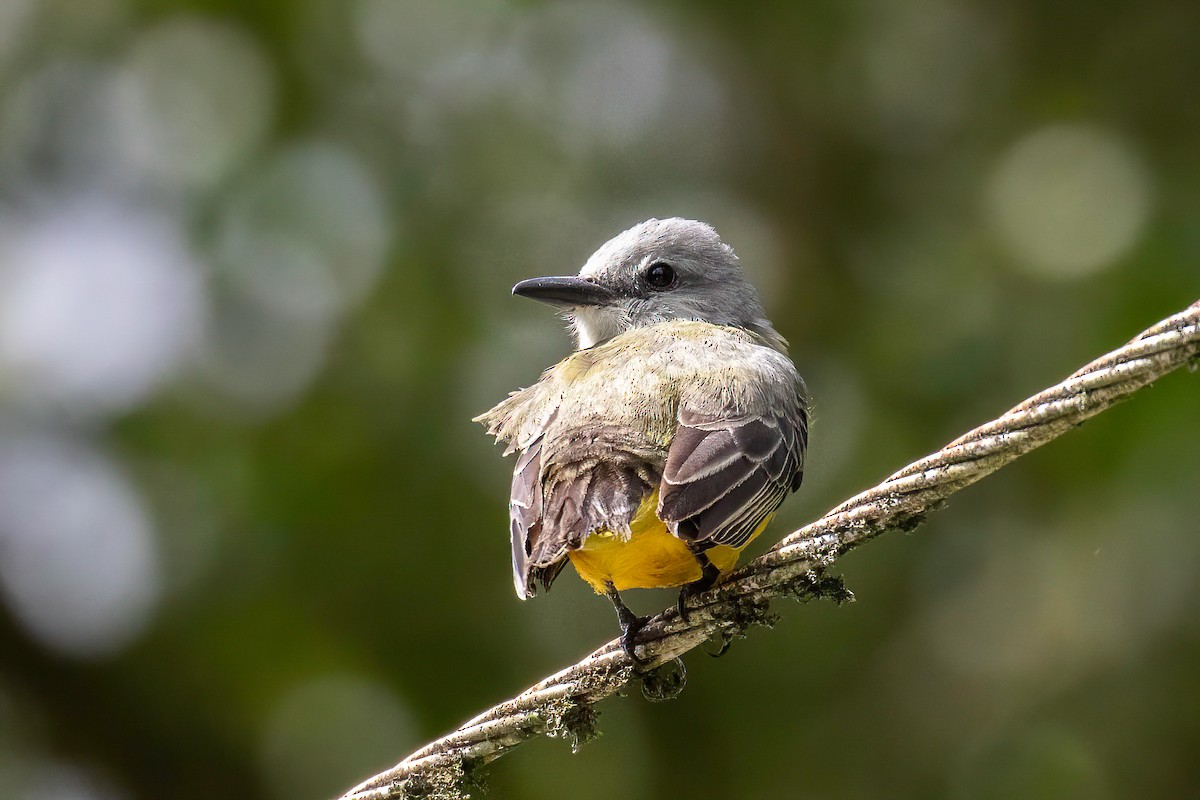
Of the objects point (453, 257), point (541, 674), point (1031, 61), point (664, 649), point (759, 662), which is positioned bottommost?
point (664, 649)

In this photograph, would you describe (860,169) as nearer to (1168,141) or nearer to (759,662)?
(1168,141)

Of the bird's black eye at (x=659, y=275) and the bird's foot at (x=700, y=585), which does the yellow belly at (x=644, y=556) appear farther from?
the bird's black eye at (x=659, y=275)

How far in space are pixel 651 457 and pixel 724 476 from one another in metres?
0.23

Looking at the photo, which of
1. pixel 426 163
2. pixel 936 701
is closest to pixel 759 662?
pixel 936 701

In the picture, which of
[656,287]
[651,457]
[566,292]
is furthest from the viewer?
[656,287]

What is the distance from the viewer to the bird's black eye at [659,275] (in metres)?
5.39

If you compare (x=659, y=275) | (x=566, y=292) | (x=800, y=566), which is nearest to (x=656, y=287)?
(x=659, y=275)

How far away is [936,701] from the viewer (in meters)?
7.18

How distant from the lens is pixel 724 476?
142 inches

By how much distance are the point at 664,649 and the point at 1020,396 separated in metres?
4.25

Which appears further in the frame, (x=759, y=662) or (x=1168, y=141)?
(x=1168, y=141)

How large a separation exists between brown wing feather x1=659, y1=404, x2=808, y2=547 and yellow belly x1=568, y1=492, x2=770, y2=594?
107 millimetres

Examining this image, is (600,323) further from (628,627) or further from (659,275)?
(628,627)

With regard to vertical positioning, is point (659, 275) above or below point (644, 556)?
above
